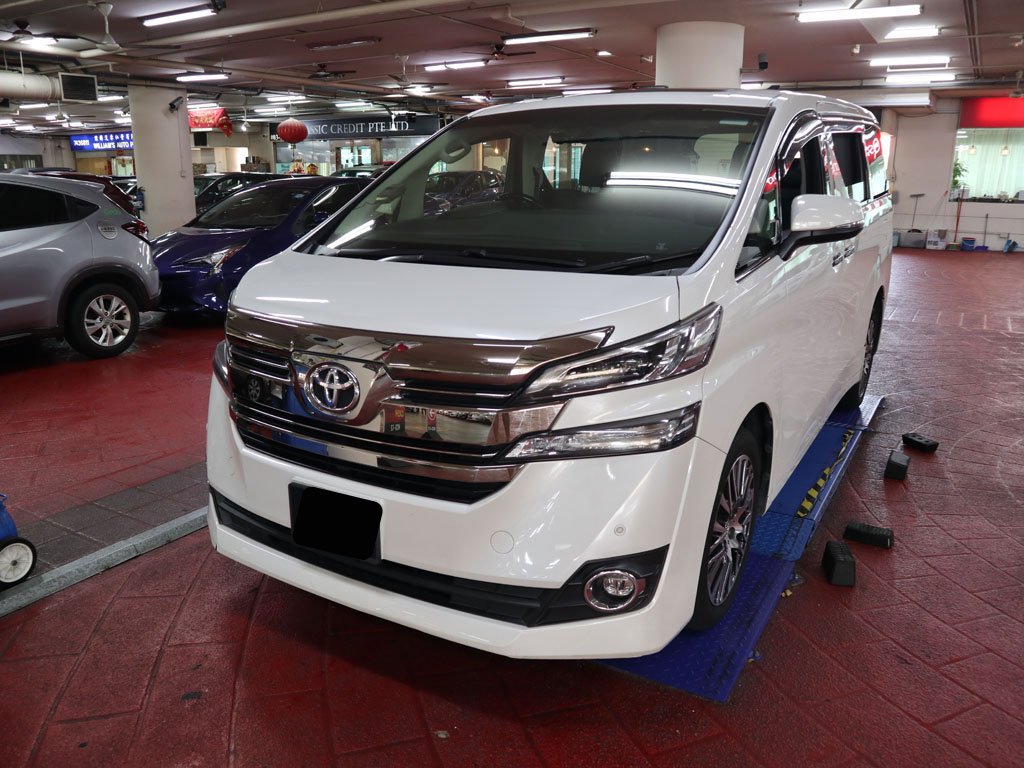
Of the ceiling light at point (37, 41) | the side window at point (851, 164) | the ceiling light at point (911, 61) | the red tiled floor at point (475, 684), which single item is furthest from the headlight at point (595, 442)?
the ceiling light at point (911, 61)

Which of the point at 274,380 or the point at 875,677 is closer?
the point at 274,380

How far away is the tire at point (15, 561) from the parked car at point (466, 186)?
6.54 feet

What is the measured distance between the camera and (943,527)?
3.51m

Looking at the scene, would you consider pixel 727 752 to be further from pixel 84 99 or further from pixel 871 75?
pixel 871 75

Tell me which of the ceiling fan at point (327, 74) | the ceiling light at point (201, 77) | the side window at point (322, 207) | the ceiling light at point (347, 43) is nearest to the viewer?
the side window at point (322, 207)

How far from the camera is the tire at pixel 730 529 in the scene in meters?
2.29

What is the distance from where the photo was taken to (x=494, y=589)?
2.02 m

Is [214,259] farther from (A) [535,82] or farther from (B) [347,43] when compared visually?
(A) [535,82]

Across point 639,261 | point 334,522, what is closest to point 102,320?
point 334,522

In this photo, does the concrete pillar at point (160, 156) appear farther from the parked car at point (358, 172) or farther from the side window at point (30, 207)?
the side window at point (30, 207)

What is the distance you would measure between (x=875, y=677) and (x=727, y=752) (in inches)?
24.9

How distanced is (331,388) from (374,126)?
24.4m

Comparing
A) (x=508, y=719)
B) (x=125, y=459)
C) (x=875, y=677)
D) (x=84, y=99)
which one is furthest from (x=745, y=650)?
(x=84, y=99)

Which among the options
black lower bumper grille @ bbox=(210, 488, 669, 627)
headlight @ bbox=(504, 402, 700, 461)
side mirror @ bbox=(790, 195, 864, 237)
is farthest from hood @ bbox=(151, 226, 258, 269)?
headlight @ bbox=(504, 402, 700, 461)
